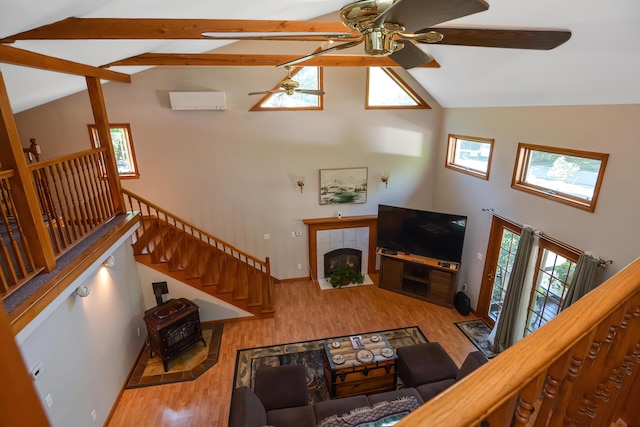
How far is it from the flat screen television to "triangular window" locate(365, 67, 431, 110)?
2.08 meters

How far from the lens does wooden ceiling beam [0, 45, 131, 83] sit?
2565 millimetres

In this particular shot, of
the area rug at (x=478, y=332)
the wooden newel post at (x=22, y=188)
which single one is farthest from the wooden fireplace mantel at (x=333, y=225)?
the wooden newel post at (x=22, y=188)

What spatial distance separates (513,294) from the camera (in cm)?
474

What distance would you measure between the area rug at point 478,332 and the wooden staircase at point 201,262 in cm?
336

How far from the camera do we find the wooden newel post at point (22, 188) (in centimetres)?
261

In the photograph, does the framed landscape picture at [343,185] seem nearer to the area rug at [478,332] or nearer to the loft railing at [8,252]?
the area rug at [478,332]

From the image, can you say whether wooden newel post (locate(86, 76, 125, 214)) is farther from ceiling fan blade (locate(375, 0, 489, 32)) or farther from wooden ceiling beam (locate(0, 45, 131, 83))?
ceiling fan blade (locate(375, 0, 489, 32))

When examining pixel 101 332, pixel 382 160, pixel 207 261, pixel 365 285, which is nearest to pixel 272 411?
pixel 101 332

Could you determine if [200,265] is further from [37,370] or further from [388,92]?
[388,92]

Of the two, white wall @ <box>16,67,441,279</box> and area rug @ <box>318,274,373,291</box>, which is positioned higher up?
white wall @ <box>16,67,441,279</box>

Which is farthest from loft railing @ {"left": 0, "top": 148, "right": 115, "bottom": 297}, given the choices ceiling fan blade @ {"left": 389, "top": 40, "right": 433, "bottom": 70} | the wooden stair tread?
ceiling fan blade @ {"left": 389, "top": 40, "right": 433, "bottom": 70}

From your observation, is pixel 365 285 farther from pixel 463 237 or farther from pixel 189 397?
pixel 189 397

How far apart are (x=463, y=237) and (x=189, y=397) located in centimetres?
485

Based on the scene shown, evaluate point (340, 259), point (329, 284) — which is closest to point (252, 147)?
point (340, 259)
